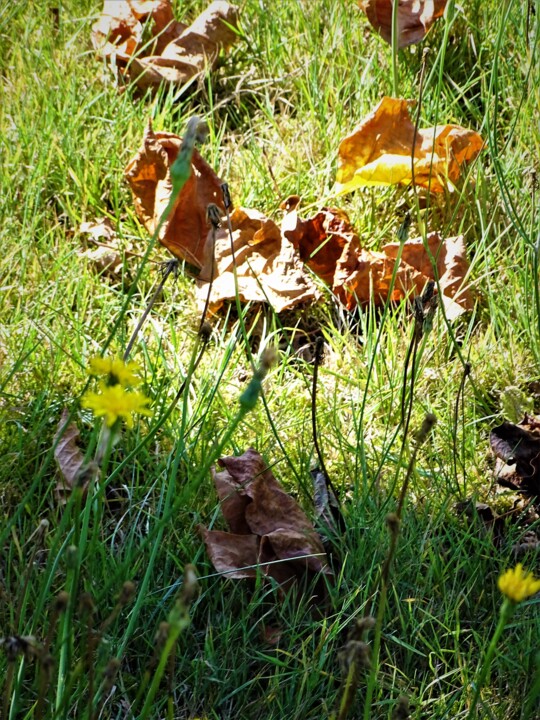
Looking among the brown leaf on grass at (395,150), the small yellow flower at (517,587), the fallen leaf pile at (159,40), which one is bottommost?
the small yellow flower at (517,587)

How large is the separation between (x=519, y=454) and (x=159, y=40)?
1866mm

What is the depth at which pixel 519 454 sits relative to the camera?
5.50 ft

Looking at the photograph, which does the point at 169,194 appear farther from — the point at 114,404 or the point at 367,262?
the point at 114,404

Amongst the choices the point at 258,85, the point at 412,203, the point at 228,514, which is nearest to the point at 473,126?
the point at 412,203

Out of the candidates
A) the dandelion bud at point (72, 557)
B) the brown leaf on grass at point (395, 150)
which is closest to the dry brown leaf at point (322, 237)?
the brown leaf on grass at point (395, 150)

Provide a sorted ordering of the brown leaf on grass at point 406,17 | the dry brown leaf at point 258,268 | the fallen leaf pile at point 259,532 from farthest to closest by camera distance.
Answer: the brown leaf on grass at point 406,17, the dry brown leaf at point 258,268, the fallen leaf pile at point 259,532

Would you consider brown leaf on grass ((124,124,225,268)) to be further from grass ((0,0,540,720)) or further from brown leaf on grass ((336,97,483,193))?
brown leaf on grass ((336,97,483,193))

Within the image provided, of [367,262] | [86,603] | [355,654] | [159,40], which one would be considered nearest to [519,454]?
[367,262]

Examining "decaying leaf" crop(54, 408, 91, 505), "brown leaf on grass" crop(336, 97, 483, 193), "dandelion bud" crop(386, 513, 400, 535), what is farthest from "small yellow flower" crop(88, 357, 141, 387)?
"brown leaf on grass" crop(336, 97, 483, 193)

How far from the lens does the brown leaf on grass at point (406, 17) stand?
2504 millimetres

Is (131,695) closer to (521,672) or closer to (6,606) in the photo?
(6,606)

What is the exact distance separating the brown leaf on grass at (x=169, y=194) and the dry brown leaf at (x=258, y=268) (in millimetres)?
70

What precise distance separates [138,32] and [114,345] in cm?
128

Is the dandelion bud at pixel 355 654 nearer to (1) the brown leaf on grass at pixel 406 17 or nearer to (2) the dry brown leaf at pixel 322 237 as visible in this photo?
(2) the dry brown leaf at pixel 322 237
